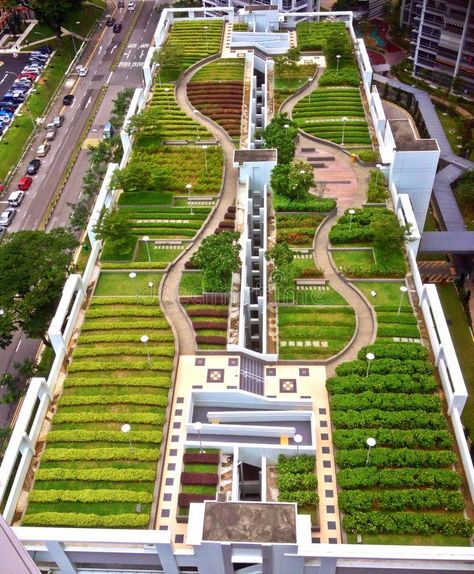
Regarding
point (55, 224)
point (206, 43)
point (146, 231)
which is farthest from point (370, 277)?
point (206, 43)

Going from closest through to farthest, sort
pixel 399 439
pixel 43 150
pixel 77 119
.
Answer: pixel 399 439
pixel 43 150
pixel 77 119

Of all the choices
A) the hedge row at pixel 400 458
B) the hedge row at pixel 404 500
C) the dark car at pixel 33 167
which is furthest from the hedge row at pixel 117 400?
the dark car at pixel 33 167

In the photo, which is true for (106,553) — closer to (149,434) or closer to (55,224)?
(149,434)

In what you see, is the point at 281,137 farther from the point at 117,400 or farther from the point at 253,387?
the point at 117,400

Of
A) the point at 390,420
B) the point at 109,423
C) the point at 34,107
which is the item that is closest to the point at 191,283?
the point at 109,423

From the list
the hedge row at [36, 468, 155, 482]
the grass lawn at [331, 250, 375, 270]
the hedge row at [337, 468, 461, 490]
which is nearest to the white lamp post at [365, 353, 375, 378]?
the hedge row at [337, 468, 461, 490]

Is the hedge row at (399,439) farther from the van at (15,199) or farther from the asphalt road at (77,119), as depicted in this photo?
the van at (15,199)
